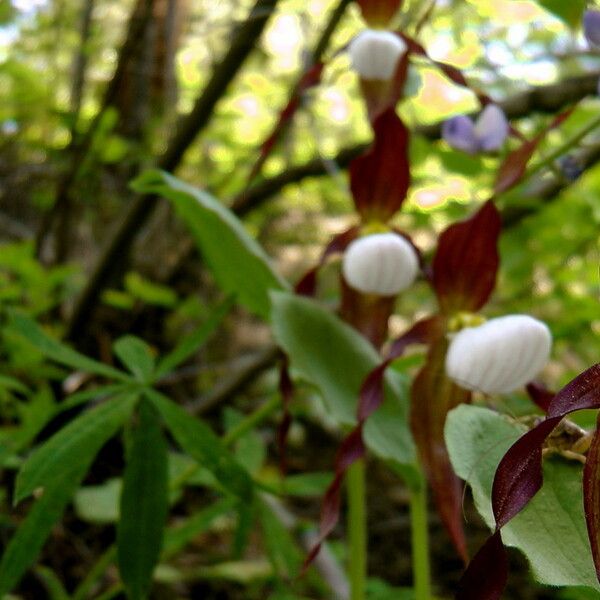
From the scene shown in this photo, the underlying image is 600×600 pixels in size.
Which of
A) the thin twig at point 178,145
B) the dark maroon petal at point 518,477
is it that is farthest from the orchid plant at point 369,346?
the thin twig at point 178,145

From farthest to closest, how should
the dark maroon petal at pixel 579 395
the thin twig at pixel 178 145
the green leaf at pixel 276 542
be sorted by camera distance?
the thin twig at pixel 178 145, the green leaf at pixel 276 542, the dark maroon petal at pixel 579 395

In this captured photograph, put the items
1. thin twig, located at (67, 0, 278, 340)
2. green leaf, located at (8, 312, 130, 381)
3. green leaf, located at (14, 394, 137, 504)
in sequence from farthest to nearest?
thin twig, located at (67, 0, 278, 340), green leaf, located at (8, 312, 130, 381), green leaf, located at (14, 394, 137, 504)

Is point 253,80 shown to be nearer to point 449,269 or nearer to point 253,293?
point 253,293

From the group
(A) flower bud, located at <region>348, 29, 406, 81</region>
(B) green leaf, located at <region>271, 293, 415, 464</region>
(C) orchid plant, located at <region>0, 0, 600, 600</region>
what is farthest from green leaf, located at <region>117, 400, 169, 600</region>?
(A) flower bud, located at <region>348, 29, 406, 81</region>

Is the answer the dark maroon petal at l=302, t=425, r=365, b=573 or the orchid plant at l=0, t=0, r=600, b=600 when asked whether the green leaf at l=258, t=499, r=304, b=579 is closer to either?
the orchid plant at l=0, t=0, r=600, b=600

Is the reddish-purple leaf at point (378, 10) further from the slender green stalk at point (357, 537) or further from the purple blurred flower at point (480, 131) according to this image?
the slender green stalk at point (357, 537)

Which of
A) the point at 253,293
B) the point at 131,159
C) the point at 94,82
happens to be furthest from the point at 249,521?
the point at 94,82
